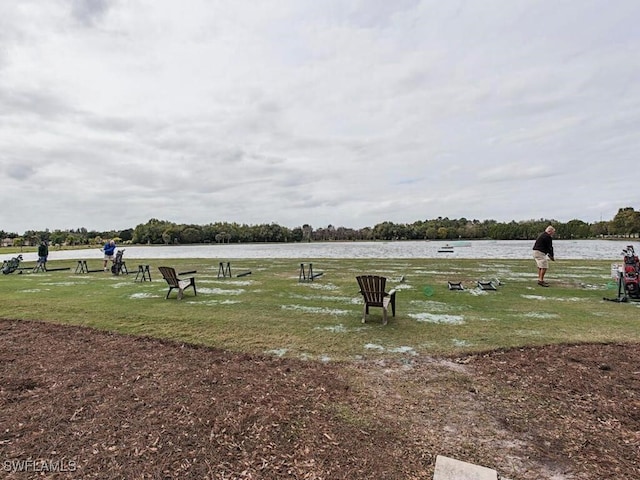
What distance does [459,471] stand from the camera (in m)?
2.62

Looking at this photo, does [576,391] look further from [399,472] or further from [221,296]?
[221,296]

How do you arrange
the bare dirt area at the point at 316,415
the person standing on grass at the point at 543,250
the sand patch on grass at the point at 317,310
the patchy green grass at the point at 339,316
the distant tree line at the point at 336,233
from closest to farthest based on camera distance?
the bare dirt area at the point at 316,415
the patchy green grass at the point at 339,316
the sand patch on grass at the point at 317,310
the person standing on grass at the point at 543,250
the distant tree line at the point at 336,233

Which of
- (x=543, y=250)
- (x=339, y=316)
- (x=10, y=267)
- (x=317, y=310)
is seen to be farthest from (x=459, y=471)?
(x=10, y=267)

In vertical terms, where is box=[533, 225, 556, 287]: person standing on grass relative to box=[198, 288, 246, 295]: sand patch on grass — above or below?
above

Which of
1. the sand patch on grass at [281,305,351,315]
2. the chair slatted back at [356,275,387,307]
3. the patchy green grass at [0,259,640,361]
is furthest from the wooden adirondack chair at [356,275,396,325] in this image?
the sand patch on grass at [281,305,351,315]

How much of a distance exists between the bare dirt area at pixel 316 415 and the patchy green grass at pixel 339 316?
710mm

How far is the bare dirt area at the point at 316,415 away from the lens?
2.89 m

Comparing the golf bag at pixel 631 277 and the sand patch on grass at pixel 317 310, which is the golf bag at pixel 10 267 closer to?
the sand patch on grass at pixel 317 310

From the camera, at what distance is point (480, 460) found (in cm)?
291

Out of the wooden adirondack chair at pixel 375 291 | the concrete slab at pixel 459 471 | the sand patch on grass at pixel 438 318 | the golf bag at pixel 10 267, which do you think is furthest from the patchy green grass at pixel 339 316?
the golf bag at pixel 10 267

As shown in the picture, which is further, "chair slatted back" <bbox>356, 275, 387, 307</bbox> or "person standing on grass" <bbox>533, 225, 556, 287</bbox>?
"person standing on grass" <bbox>533, 225, 556, 287</bbox>

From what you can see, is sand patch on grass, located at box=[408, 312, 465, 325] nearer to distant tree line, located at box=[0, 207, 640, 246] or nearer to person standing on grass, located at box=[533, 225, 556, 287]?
person standing on grass, located at box=[533, 225, 556, 287]

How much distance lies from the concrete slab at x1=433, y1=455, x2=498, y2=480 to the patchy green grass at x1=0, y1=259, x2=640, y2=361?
8.69ft

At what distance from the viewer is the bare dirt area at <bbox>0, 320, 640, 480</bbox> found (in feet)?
9.48
